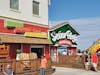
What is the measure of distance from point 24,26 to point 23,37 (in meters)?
1.13

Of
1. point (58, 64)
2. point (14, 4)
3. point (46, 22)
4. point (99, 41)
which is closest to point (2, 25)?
point (14, 4)

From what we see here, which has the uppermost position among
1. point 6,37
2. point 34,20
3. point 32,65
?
point 34,20

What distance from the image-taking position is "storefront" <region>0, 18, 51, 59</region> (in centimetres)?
2773

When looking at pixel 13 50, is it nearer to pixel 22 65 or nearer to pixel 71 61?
pixel 22 65

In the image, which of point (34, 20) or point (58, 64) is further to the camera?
point (58, 64)

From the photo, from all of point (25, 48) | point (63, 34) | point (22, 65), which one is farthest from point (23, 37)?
point (63, 34)

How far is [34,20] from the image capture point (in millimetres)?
32094

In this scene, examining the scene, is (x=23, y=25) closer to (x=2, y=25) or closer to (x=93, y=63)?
(x=2, y=25)

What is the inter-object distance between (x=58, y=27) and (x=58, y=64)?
7828 mm

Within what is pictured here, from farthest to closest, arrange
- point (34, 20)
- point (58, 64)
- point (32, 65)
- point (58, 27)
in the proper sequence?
point (58, 27)
point (58, 64)
point (34, 20)
point (32, 65)

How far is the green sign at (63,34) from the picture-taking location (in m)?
43.3

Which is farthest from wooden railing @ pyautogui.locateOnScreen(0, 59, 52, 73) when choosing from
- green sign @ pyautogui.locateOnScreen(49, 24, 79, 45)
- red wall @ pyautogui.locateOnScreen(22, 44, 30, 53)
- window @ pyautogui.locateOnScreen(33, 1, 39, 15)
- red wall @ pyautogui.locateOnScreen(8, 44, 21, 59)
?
green sign @ pyautogui.locateOnScreen(49, 24, 79, 45)

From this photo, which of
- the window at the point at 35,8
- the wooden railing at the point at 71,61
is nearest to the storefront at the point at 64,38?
the wooden railing at the point at 71,61

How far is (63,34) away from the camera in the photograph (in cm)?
4509
